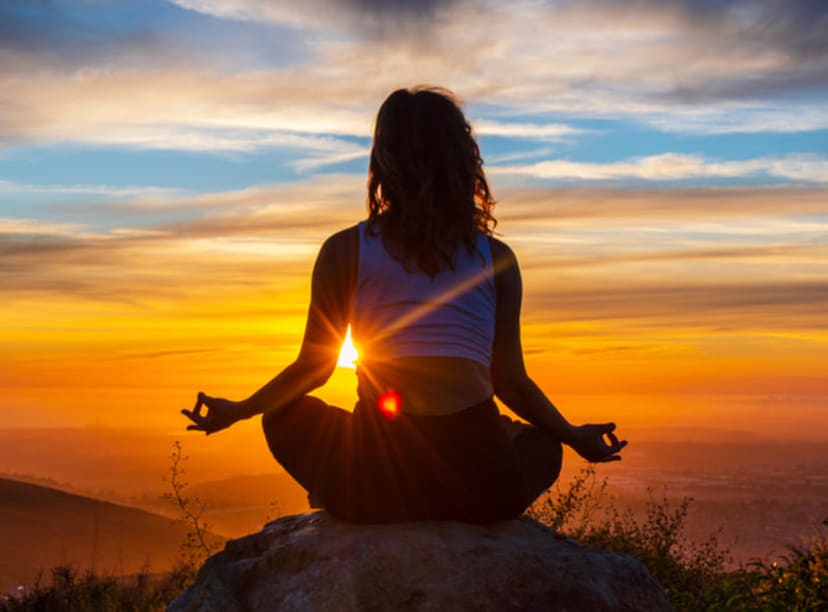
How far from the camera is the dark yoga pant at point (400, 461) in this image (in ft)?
15.5

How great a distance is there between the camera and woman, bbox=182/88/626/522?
469 cm

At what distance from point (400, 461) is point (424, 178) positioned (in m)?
1.37

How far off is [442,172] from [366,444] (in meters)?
1.37

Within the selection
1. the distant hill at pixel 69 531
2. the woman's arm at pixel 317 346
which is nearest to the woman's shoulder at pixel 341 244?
the woman's arm at pixel 317 346

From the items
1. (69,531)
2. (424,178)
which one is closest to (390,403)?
(424,178)

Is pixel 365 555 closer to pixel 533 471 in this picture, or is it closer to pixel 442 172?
pixel 533 471

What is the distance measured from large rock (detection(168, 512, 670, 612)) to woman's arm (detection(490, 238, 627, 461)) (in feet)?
2.09

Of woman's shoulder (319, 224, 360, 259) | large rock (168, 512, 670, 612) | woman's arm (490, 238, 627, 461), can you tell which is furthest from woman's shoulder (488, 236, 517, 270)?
large rock (168, 512, 670, 612)

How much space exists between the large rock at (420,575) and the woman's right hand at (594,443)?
613mm

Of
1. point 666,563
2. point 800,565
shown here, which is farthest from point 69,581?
point 800,565

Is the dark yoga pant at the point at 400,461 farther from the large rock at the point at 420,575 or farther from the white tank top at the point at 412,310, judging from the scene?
the white tank top at the point at 412,310

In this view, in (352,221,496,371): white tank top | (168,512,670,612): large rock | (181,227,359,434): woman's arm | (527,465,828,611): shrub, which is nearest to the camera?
(168,512,670,612): large rock

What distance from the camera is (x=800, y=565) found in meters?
7.40

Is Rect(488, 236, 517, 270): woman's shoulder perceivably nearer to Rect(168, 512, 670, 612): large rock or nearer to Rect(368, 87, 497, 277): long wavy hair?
Rect(368, 87, 497, 277): long wavy hair
